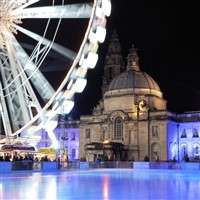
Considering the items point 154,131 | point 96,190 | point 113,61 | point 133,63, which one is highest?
point 113,61

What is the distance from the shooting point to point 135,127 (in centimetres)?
7750

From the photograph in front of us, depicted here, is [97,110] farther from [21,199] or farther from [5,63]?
[21,199]

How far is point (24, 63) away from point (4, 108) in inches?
195

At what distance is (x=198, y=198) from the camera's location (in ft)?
52.6

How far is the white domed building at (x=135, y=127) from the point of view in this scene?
75250 millimetres

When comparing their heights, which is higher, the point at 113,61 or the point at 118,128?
the point at 113,61

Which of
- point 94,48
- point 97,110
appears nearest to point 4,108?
point 94,48

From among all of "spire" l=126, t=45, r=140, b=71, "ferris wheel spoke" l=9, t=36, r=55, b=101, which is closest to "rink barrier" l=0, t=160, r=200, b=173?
"ferris wheel spoke" l=9, t=36, r=55, b=101

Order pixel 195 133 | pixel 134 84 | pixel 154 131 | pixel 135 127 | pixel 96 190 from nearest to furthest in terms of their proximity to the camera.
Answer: pixel 96 190 → pixel 154 131 → pixel 135 127 → pixel 195 133 → pixel 134 84

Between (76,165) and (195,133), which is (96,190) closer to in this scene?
(76,165)

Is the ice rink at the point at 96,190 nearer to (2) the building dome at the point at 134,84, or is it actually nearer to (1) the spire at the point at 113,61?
(2) the building dome at the point at 134,84

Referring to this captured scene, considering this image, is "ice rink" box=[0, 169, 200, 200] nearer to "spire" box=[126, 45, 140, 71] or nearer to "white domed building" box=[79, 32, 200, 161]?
"white domed building" box=[79, 32, 200, 161]

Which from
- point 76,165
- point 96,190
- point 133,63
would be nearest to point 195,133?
point 133,63

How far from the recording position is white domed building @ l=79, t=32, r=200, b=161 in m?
75.2
